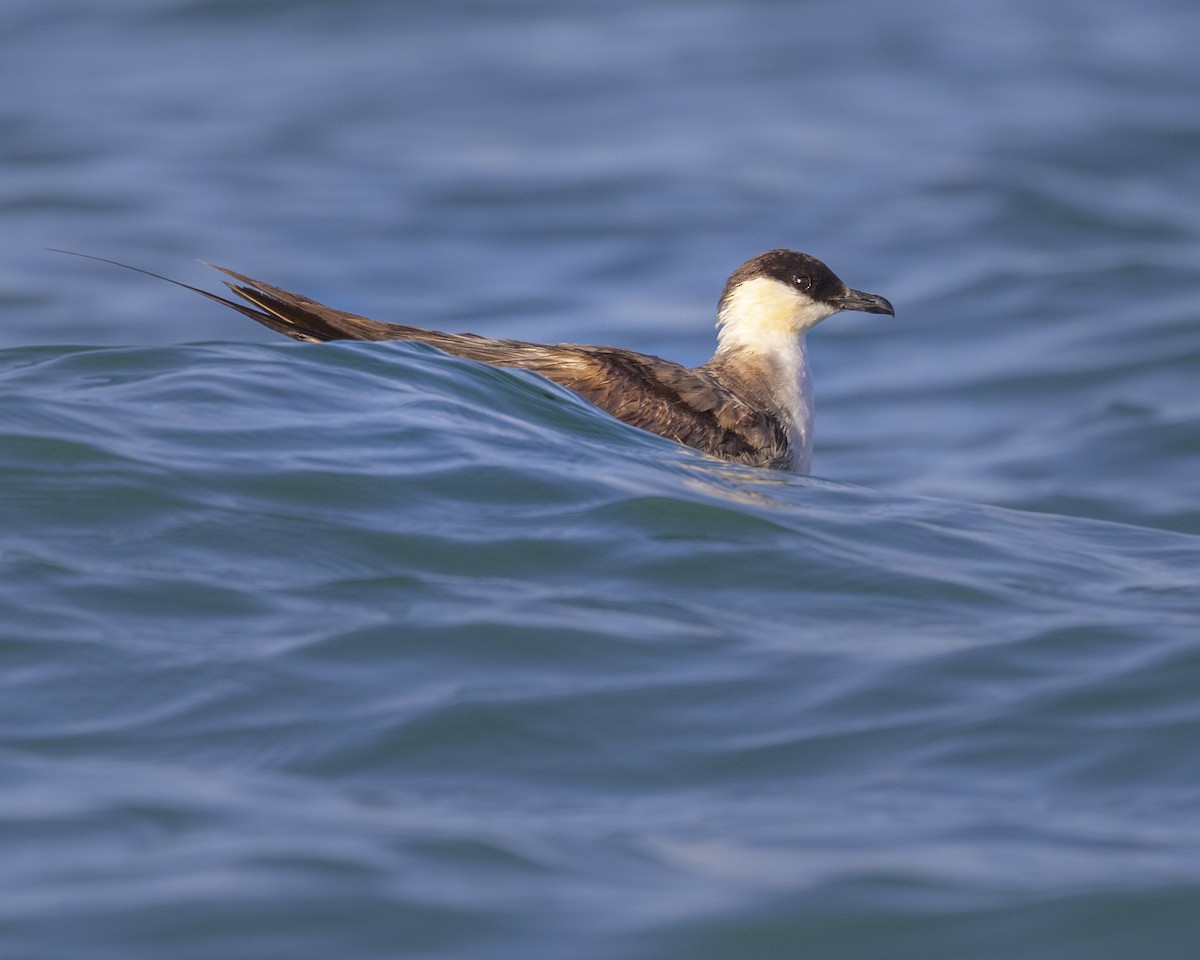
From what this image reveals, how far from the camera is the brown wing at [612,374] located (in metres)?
7.75

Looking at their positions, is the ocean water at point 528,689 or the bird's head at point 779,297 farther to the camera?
the bird's head at point 779,297

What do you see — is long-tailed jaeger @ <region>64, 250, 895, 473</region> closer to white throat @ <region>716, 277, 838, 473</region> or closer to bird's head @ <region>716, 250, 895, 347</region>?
white throat @ <region>716, 277, 838, 473</region>

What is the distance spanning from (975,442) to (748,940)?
351 inches

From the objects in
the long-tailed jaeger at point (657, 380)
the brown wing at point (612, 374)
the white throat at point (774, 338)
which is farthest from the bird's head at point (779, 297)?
the brown wing at point (612, 374)

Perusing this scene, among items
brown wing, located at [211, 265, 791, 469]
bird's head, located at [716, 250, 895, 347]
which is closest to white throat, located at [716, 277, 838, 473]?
bird's head, located at [716, 250, 895, 347]

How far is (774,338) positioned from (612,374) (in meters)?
1.50

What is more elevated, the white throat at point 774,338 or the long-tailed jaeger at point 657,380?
the white throat at point 774,338

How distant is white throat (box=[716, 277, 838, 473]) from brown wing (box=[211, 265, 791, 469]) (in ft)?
2.27

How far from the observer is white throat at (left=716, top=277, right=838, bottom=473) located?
880cm

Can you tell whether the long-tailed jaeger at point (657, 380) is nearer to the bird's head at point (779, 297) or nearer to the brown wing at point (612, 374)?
the brown wing at point (612, 374)

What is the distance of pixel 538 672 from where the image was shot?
15.0 ft

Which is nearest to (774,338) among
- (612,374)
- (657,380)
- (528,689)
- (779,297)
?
(779,297)

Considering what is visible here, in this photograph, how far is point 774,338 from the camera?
902 cm

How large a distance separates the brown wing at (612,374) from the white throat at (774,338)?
2.27ft
